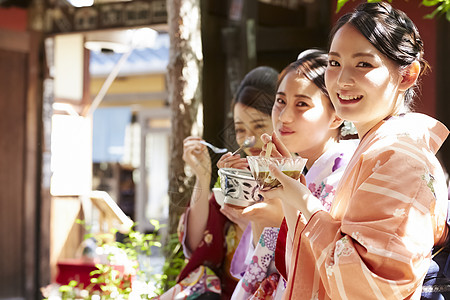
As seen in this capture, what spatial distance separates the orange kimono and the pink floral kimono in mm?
383

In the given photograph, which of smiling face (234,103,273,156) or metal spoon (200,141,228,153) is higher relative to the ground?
smiling face (234,103,273,156)

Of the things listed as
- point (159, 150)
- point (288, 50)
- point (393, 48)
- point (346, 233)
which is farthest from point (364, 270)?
point (159, 150)

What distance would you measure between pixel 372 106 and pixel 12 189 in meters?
6.51

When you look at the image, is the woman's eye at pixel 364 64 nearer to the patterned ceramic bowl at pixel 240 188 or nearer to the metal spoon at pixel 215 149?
the patterned ceramic bowl at pixel 240 188

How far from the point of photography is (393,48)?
1763 millimetres

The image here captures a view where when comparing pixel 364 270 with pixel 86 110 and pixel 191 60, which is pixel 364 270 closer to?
pixel 191 60

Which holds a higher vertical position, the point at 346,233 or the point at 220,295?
the point at 346,233

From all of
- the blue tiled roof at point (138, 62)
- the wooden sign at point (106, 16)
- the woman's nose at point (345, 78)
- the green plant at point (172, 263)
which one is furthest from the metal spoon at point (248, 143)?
the blue tiled roof at point (138, 62)

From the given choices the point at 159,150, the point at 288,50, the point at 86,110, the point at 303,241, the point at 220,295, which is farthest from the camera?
the point at 159,150

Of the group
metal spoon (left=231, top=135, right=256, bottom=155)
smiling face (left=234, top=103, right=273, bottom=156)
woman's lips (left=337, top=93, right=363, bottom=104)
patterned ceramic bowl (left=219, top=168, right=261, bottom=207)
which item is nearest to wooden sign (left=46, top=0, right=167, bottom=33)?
smiling face (left=234, top=103, right=273, bottom=156)

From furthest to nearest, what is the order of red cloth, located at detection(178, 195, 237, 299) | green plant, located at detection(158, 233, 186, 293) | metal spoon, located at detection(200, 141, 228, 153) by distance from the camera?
1. green plant, located at detection(158, 233, 186, 293)
2. red cloth, located at detection(178, 195, 237, 299)
3. metal spoon, located at detection(200, 141, 228, 153)

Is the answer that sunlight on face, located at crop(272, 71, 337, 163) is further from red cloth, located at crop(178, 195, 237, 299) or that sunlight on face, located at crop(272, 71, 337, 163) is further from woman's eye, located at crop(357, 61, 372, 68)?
red cloth, located at crop(178, 195, 237, 299)

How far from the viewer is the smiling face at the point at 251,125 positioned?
2.60 m

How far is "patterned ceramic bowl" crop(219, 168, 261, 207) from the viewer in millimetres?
2156
